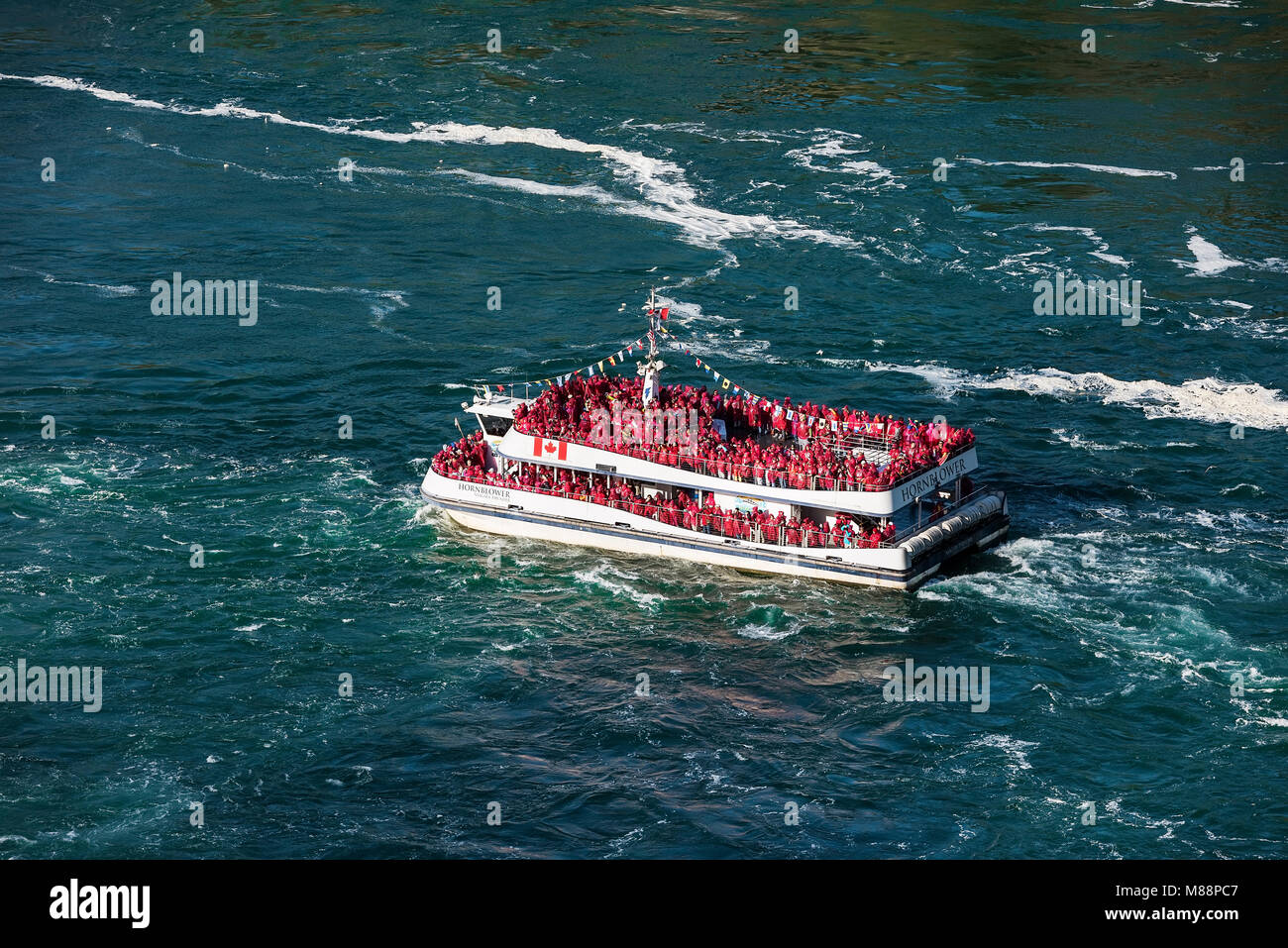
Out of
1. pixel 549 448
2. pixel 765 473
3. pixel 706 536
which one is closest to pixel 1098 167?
pixel 765 473

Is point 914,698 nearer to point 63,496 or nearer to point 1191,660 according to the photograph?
point 1191,660

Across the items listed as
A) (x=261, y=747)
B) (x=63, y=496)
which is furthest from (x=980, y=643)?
(x=63, y=496)

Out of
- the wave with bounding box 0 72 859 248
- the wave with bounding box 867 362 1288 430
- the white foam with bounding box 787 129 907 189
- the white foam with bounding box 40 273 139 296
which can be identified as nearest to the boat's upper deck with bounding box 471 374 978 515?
the wave with bounding box 867 362 1288 430

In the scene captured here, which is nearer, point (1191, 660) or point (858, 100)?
point (1191, 660)

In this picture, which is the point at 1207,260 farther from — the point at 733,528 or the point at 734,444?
the point at 733,528

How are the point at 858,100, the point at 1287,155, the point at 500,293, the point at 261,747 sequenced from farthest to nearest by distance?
the point at 858,100 < the point at 1287,155 < the point at 500,293 < the point at 261,747

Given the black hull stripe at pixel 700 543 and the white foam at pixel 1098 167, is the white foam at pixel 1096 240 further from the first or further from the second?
the black hull stripe at pixel 700 543
